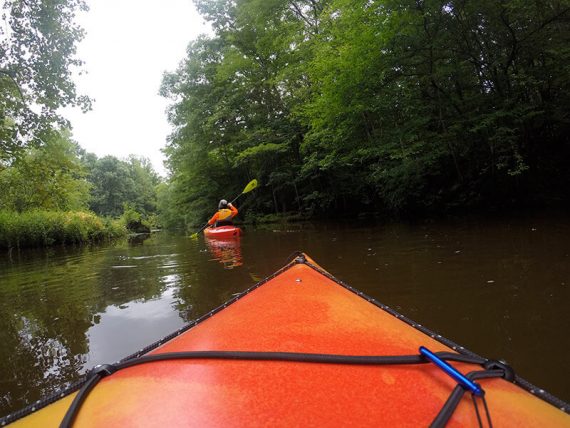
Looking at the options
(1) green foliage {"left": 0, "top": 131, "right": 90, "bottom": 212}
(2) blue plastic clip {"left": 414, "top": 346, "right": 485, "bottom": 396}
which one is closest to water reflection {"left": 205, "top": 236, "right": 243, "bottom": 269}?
(2) blue plastic clip {"left": 414, "top": 346, "right": 485, "bottom": 396}

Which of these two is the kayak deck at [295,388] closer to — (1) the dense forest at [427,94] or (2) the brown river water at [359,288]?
(2) the brown river water at [359,288]

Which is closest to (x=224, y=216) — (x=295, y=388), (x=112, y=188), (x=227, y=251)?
(x=227, y=251)

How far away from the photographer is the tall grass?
1307 centimetres

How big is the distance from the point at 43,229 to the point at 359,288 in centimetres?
1423

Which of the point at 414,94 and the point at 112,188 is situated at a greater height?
the point at 112,188

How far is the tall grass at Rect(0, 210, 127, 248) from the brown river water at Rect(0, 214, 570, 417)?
23.8 ft

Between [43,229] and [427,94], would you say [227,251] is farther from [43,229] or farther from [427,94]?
[43,229]

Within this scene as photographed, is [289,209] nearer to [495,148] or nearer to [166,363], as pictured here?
[495,148]

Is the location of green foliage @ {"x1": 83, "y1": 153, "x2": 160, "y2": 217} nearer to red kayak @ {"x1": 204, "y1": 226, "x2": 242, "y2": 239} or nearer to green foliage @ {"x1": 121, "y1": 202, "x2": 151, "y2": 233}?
green foliage @ {"x1": 121, "y1": 202, "x2": 151, "y2": 233}

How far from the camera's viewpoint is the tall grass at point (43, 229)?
42.9ft

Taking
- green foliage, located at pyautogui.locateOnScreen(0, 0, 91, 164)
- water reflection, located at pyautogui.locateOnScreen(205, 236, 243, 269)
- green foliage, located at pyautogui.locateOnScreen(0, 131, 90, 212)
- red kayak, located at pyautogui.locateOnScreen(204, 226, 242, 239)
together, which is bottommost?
water reflection, located at pyautogui.locateOnScreen(205, 236, 243, 269)

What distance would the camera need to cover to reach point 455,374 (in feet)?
3.55

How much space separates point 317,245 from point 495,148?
22.8 feet

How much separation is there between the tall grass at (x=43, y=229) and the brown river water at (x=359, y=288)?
726 cm
